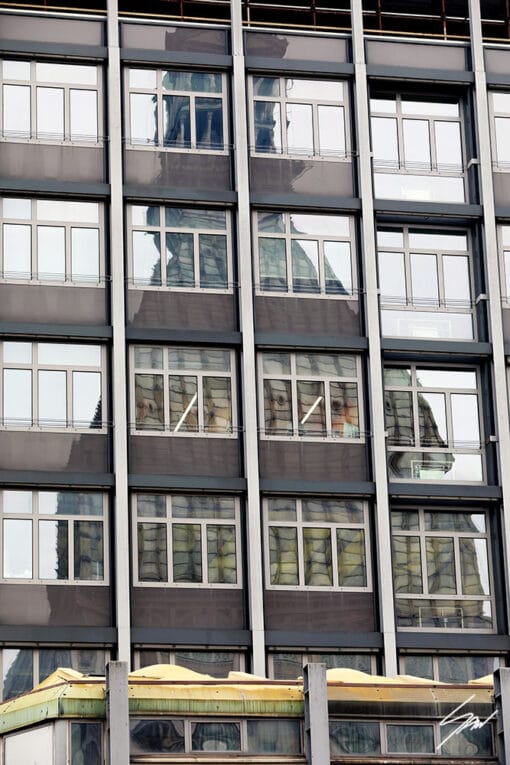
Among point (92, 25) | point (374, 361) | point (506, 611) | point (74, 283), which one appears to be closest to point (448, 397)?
point (374, 361)

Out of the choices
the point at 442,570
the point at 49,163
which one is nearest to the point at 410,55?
the point at 49,163

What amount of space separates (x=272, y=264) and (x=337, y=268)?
1.55 m

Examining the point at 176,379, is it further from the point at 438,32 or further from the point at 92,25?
the point at 438,32

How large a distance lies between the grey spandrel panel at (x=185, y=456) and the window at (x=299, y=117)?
24.3 ft

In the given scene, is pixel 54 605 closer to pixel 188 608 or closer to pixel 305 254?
pixel 188 608

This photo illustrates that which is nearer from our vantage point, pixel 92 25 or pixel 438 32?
pixel 92 25

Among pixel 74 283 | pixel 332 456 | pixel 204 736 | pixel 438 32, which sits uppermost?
pixel 438 32

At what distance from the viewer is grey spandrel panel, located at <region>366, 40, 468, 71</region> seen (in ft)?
153

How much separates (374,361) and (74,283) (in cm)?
707

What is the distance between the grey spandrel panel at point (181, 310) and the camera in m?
43.5

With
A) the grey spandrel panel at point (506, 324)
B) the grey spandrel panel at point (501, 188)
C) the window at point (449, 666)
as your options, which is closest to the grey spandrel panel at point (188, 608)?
the window at point (449, 666)

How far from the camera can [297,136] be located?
150ft

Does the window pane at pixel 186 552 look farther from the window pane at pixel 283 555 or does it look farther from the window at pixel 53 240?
the window at pixel 53 240
